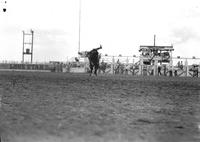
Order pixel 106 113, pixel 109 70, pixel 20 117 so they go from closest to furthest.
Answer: pixel 20 117
pixel 106 113
pixel 109 70

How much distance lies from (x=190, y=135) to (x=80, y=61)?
40035 mm

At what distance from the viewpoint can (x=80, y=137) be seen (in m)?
3.33

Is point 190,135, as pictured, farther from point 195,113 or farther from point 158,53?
point 158,53

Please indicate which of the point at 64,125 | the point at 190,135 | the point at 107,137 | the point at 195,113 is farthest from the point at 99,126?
the point at 195,113

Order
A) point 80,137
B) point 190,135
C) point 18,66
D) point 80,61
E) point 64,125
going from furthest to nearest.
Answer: point 18,66, point 80,61, point 64,125, point 190,135, point 80,137

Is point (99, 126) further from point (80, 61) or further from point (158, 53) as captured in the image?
point (158, 53)

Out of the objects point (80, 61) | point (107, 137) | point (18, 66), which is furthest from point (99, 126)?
point (18, 66)

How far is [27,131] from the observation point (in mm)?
3561

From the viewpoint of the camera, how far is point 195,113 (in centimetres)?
529

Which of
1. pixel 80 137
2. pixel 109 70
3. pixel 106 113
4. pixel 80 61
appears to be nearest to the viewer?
pixel 80 137

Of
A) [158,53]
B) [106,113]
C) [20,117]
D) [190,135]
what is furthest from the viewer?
[158,53]

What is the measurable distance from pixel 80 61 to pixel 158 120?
39.1 meters

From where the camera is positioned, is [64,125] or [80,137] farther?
[64,125]

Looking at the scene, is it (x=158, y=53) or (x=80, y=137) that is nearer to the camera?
(x=80, y=137)
